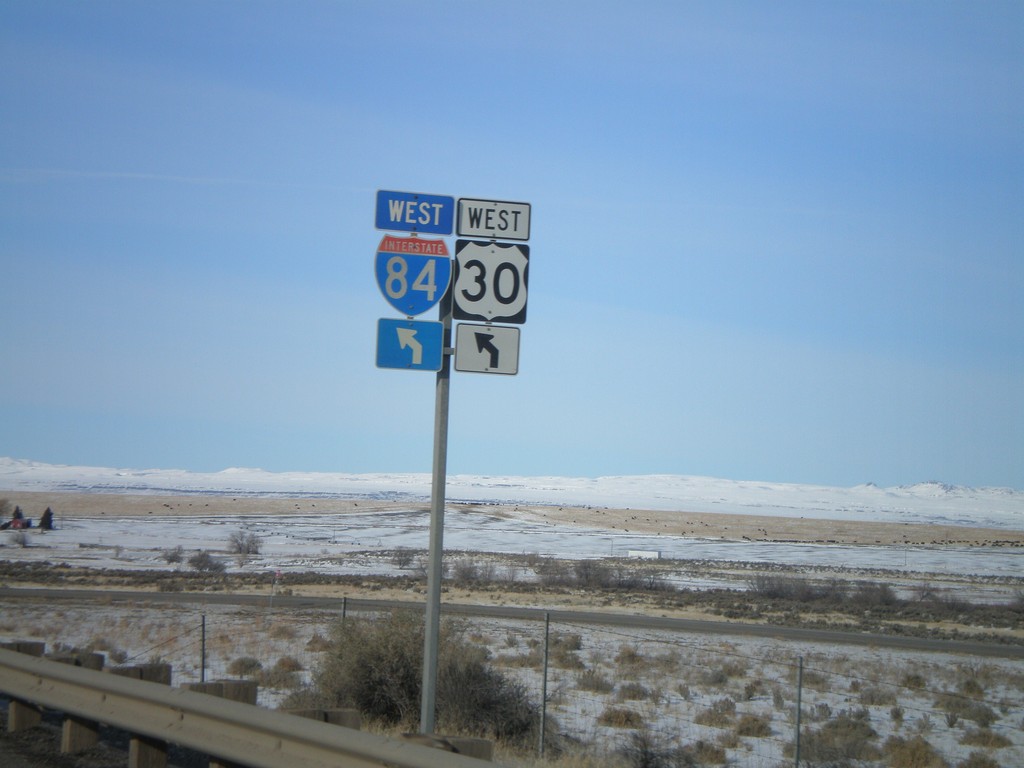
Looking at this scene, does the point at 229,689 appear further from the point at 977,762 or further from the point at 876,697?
the point at 876,697

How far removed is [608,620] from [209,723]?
23155 mm

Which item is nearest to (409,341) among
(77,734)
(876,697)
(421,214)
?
(421,214)

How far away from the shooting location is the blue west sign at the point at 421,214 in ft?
26.1

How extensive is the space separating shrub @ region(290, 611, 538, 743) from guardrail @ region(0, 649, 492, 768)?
3.91m

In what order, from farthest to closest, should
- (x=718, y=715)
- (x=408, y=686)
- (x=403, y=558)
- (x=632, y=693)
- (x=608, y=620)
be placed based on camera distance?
1. (x=403, y=558)
2. (x=608, y=620)
3. (x=632, y=693)
4. (x=718, y=715)
5. (x=408, y=686)

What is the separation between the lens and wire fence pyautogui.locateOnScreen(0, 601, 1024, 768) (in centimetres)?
1289

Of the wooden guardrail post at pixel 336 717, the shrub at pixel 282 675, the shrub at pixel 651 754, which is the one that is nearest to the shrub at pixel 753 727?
the shrub at pixel 651 754

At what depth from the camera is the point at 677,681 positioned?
18469 mm

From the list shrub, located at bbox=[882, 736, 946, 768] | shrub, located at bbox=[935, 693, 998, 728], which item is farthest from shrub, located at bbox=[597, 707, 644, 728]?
shrub, located at bbox=[935, 693, 998, 728]

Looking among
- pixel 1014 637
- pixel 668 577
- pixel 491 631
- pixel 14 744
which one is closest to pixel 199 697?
pixel 14 744

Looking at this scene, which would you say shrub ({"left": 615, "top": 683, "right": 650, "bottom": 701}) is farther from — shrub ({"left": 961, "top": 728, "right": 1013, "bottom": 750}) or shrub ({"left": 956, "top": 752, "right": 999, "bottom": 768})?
shrub ({"left": 956, "top": 752, "right": 999, "bottom": 768})

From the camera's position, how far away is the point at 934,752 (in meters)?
12.9

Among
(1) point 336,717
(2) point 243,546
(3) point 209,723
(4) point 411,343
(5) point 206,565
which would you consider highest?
(4) point 411,343

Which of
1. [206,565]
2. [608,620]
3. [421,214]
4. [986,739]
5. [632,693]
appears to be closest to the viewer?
[421,214]
